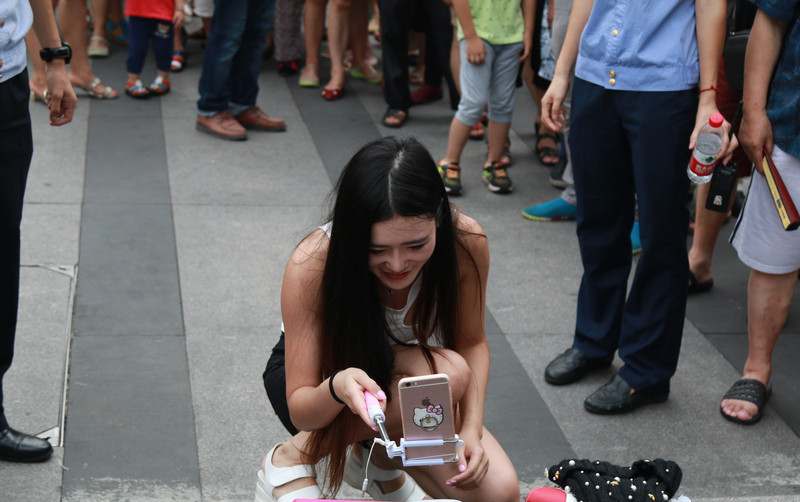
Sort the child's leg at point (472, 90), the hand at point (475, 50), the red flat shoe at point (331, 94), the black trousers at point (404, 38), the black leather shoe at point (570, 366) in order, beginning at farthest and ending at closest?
the red flat shoe at point (331, 94)
the black trousers at point (404, 38)
the child's leg at point (472, 90)
the hand at point (475, 50)
the black leather shoe at point (570, 366)

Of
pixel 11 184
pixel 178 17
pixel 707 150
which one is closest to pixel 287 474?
pixel 11 184

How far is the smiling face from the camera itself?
7.02 feet

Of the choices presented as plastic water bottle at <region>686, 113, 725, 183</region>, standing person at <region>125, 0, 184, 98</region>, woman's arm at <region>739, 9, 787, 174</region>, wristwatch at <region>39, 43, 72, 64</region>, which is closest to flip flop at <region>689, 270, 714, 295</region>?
woman's arm at <region>739, 9, 787, 174</region>

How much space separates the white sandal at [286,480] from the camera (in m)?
2.38

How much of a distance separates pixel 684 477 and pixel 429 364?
1210 mm

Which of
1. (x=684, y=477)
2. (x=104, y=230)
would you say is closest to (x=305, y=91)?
(x=104, y=230)

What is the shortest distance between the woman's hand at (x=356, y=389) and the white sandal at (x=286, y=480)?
392 millimetres

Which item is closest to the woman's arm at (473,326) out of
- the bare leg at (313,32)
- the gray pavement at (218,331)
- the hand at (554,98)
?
the gray pavement at (218,331)

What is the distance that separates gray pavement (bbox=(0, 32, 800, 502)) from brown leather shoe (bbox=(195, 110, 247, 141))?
59mm

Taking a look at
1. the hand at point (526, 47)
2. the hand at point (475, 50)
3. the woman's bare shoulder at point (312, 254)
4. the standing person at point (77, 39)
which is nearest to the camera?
the woman's bare shoulder at point (312, 254)

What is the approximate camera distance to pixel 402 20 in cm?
625

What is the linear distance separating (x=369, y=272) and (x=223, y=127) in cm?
401

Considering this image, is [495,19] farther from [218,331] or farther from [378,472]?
[378,472]

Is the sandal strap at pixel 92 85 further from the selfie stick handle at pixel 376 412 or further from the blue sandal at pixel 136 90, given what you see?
the selfie stick handle at pixel 376 412
